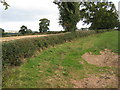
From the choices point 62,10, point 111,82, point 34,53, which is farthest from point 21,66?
point 62,10

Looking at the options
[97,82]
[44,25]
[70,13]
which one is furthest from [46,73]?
[44,25]

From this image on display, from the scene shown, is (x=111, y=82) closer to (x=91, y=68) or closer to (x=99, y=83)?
(x=99, y=83)

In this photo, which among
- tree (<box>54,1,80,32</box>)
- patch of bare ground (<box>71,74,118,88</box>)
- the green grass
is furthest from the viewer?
tree (<box>54,1,80,32</box>)

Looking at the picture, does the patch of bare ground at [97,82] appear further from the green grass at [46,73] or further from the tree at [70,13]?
the tree at [70,13]

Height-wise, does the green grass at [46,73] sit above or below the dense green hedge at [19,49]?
below

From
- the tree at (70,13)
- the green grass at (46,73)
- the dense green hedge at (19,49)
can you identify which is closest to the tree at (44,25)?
the tree at (70,13)

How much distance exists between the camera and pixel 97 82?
→ 22.0 ft

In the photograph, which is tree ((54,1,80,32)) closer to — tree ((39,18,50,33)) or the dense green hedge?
the dense green hedge

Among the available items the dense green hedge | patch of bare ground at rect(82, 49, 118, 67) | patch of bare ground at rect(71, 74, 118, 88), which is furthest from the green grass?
patch of bare ground at rect(82, 49, 118, 67)

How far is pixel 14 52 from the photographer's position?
7.80 m

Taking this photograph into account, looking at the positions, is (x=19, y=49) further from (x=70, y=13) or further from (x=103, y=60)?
(x=70, y=13)

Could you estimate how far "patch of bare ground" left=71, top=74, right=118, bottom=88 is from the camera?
6371 millimetres

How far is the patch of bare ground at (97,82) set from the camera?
637 cm

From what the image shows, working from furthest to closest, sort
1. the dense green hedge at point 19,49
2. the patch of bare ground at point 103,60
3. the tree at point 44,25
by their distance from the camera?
1. the tree at point 44,25
2. the patch of bare ground at point 103,60
3. the dense green hedge at point 19,49
